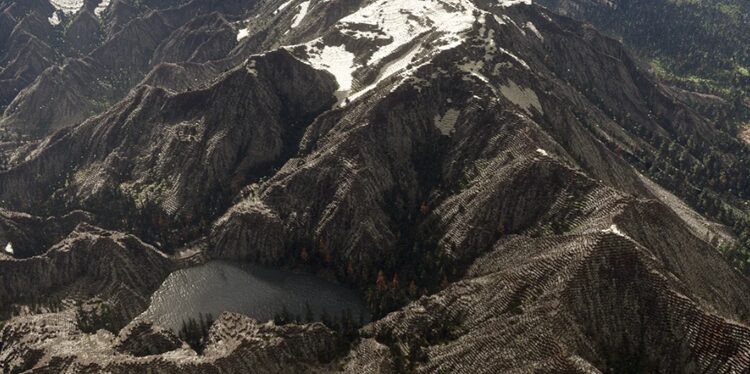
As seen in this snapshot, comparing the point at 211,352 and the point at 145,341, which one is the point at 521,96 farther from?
the point at 145,341

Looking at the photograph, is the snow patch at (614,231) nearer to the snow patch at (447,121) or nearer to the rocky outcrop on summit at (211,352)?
the rocky outcrop on summit at (211,352)

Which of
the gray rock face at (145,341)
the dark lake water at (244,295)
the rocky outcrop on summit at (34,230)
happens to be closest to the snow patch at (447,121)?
the dark lake water at (244,295)

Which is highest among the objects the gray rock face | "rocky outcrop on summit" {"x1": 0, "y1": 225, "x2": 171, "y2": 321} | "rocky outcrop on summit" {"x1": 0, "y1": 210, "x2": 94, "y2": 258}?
"rocky outcrop on summit" {"x1": 0, "y1": 210, "x2": 94, "y2": 258}

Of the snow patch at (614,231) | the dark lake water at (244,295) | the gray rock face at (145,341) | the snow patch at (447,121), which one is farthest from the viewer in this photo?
the snow patch at (447,121)

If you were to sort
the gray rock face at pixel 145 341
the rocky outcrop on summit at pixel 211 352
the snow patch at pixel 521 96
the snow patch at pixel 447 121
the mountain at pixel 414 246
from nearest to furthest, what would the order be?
the mountain at pixel 414 246 → the rocky outcrop on summit at pixel 211 352 → the gray rock face at pixel 145 341 → the snow patch at pixel 447 121 → the snow patch at pixel 521 96

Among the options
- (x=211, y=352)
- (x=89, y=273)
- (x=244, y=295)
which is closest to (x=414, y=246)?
(x=244, y=295)

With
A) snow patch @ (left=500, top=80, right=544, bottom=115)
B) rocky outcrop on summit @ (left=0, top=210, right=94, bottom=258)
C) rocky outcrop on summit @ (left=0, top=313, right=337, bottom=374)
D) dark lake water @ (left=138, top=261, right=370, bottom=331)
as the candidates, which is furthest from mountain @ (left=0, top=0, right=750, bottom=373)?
dark lake water @ (left=138, top=261, right=370, bottom=331)

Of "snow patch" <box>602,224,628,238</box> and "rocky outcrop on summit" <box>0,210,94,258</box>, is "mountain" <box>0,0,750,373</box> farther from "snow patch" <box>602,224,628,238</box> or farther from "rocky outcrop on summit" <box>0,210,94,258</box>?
"snow patch" <box>602,224,628,238</box>
